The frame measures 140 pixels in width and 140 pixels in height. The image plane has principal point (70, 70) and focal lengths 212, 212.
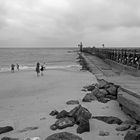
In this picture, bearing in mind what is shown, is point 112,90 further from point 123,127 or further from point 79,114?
point 123,127

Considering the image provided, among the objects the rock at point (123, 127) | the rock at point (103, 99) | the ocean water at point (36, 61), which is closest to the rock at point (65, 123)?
the rock at point (123, 127)

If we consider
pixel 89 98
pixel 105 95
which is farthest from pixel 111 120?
pixel 105 95

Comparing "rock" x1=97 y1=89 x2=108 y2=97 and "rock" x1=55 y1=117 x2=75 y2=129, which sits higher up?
"rock" x1=97 y1=89 x2=108 y2=97

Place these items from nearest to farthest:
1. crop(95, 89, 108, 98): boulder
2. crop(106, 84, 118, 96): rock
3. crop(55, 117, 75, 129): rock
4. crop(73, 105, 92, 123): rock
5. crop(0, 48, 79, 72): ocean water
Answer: crop(55, 117, 75, 129): rock
crop(73, 105, 92, 123): rock
crop(106, 84, 118, 96): rock
crop(95, 89, 108, 98): boulder
crop(0, 48, 79, 72): ocean water

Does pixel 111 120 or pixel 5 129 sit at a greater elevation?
pixel 111 120

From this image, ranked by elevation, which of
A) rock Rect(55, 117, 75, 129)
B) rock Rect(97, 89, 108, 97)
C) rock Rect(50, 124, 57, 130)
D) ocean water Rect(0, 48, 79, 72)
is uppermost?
rock Rect(97, 89, 108, 97)

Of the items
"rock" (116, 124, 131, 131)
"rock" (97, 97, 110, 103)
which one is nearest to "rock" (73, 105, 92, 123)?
"rock" (116, 124, 131, 131)

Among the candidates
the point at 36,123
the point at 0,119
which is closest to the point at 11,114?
the point at 0,119

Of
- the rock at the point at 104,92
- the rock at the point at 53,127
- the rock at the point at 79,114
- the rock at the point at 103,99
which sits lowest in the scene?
the rock at the point at 53,127

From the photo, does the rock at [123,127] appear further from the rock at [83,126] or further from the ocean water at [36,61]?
the ocean water at [36,61]

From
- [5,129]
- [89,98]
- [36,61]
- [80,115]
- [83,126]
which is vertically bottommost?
[36,61]

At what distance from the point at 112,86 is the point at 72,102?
1787mm

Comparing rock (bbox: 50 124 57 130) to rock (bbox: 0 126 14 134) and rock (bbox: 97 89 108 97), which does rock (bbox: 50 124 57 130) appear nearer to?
rock (bbox: 0 126 14 134)

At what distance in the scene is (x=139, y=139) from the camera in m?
3.99
